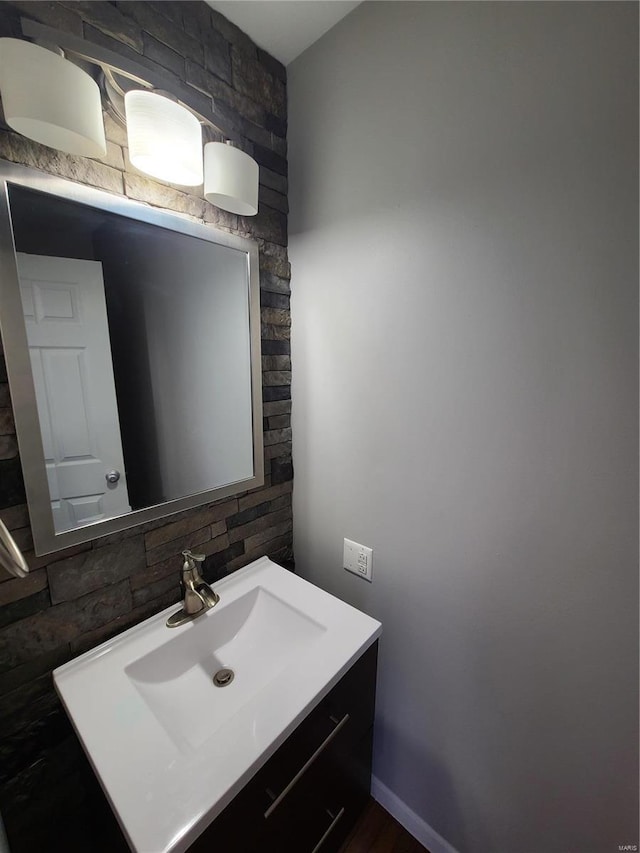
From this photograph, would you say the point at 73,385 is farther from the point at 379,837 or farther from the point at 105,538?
the point at 379,837

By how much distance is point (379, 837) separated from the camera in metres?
1.12

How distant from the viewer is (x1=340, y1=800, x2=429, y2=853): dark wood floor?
1091 millimetres

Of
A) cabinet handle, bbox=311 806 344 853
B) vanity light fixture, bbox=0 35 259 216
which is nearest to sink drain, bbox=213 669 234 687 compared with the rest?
cabinet handle, bbox=311 806 344 853

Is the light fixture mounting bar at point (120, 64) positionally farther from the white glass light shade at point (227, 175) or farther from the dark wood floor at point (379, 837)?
the dark wood floor at point (379, 837)

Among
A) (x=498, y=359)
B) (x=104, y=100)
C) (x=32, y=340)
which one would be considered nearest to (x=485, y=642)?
(x=498, y=359)

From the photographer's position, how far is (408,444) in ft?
3.21

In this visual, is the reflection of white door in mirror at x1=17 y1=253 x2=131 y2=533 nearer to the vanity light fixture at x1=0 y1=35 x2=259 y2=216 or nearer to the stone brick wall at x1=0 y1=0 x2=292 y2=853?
the stone brick wall at x1=0 y1=0 x2=292 y2=853

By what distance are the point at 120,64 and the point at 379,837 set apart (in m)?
2.21

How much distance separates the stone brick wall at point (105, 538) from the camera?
728 millimetres

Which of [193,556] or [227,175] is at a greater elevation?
[227,175]

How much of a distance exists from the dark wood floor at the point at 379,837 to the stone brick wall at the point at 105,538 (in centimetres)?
78

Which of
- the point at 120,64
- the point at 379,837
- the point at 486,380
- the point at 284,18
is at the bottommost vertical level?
the point at 379,837

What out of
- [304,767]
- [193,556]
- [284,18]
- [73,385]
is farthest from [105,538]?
[284,18]

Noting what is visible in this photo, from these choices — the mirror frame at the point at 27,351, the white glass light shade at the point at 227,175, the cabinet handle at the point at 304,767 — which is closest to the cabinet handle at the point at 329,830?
the cabinet handle at the point at 304,767
